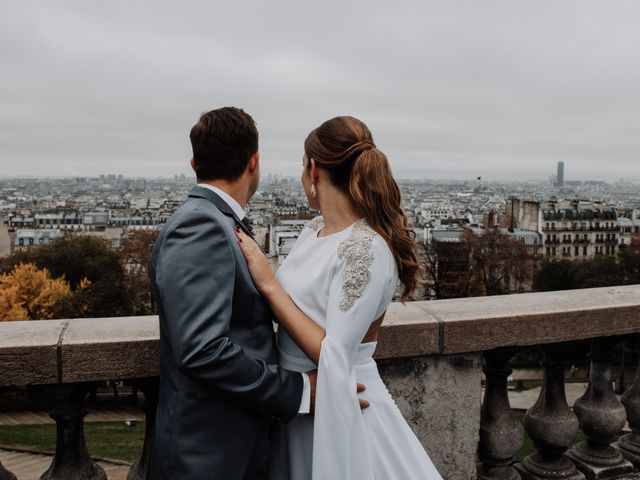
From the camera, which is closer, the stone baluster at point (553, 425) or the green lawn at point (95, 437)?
the stone baluster at point (553, 425)

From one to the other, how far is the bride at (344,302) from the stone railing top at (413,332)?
1.88 feet

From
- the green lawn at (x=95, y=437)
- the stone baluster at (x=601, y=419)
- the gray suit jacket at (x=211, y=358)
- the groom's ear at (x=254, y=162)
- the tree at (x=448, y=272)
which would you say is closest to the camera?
the gray suit jacket at (x=211, y=358)

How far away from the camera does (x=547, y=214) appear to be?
2894 inches

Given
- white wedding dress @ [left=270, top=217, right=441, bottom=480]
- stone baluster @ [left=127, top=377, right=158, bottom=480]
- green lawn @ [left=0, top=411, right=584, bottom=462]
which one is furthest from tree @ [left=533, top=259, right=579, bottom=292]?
white wedding dress @ [left=270, top=217, right=441, bottom=480]

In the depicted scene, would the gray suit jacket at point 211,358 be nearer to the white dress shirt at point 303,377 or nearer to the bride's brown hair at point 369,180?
the white dress shirt at point 303,377

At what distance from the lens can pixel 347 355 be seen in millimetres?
2254

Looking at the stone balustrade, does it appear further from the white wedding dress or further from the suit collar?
the suit collar

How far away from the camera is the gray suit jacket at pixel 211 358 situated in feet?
6.75

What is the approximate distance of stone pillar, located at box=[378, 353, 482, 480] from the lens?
10.2 feet

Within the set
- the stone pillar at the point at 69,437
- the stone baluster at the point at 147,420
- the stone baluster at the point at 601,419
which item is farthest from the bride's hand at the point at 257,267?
the stone baluster at the point at 601,419

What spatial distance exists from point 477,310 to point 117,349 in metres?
1.59

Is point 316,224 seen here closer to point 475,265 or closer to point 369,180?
point 369,180

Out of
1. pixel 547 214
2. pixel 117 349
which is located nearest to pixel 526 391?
pixel 117 349

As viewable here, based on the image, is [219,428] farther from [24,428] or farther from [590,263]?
[590,263]
